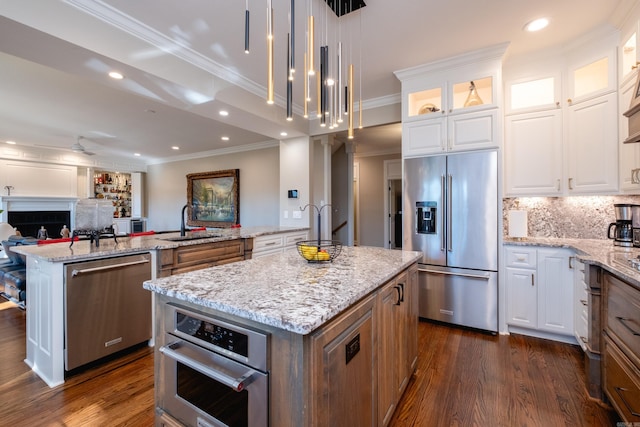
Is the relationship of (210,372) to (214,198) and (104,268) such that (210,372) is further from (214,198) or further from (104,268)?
(214,198)

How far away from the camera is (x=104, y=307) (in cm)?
222

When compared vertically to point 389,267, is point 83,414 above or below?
below

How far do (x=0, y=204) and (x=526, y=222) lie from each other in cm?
947

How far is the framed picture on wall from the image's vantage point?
6.54 m

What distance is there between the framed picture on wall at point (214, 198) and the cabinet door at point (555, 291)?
18.3ft

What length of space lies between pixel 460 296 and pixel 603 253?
3.93 feet

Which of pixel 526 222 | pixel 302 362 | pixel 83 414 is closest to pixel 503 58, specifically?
pixel 526 222

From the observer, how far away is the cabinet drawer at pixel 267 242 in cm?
347

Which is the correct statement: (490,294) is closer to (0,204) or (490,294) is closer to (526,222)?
(526,222)

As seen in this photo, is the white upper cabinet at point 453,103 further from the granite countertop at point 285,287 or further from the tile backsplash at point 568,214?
the granite countertop at point 285,287

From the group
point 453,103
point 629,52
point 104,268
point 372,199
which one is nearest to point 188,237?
point 104,268

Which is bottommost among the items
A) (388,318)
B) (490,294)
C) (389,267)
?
(490,294)

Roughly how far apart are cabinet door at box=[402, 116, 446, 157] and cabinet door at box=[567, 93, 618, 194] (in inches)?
44.1

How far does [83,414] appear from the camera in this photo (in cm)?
171
